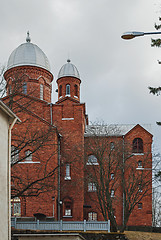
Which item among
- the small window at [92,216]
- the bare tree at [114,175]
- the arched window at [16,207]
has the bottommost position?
the small window at [92,216]

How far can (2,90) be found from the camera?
21.9 m

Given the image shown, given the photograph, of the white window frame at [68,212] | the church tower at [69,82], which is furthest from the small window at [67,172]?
the church tower at [69,82]

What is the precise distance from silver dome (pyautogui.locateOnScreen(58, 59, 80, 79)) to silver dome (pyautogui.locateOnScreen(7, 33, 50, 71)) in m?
2.19

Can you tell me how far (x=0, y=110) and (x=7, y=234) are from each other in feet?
15.4

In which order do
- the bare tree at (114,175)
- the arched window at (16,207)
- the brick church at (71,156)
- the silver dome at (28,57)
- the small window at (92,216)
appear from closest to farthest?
the bare tree at (114,175)
the brick church at (71,156)
the arched window at (16,207)
the small window at (92,216)
the silver dome at (28,57)

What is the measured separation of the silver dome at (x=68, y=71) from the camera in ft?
150

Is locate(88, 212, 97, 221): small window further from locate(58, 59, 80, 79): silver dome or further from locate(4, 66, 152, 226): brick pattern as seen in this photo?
locate(58, 59, 80, 79): silver dome

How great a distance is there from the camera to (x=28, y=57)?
43562 mm

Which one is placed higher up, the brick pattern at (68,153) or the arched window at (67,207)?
the brick pattern at (68,153)

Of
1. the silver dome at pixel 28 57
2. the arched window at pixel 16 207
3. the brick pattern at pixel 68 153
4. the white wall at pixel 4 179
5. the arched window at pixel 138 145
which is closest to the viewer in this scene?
the white wall at pixel 4 179

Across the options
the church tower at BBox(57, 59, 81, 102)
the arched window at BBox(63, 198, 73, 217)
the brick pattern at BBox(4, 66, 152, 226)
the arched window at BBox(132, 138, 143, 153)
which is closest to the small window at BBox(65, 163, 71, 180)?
the brick pattern at BBox(4, 66, 152, 226)

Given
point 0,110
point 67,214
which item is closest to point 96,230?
point 67,214

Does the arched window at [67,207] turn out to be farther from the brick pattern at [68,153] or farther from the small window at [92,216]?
the small window at [92,216]

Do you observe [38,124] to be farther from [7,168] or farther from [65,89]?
[7,168]
